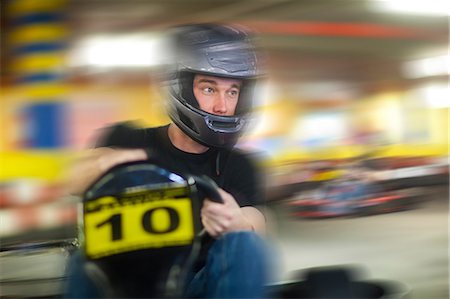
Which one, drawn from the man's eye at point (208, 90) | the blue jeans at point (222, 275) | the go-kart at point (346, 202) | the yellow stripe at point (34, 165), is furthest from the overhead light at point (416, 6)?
the yellow stripe at point (34, 165)

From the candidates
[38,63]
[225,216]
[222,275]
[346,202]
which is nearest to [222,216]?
[225,216]

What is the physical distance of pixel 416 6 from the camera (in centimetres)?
150

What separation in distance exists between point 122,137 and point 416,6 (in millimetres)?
745

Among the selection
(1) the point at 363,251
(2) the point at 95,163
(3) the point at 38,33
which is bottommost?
(1) the point at 363,251

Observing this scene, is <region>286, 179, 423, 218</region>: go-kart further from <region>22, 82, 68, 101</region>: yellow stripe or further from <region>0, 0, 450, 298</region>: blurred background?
<region>22, 82, 68, 101</region>: yellow stripe

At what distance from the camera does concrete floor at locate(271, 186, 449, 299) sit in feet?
4.35

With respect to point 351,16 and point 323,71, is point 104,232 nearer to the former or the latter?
point 323,71

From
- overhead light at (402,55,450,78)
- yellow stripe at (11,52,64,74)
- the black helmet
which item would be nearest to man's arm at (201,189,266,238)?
the black helmet

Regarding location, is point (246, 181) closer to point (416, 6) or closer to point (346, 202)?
point (346, 202)

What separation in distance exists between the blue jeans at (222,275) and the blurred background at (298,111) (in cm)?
5

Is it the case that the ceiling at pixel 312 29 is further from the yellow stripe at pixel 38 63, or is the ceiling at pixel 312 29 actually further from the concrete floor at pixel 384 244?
the concrete floor at pixel 384 244

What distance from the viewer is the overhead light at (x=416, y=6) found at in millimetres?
1467

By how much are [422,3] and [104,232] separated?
34.3 inches

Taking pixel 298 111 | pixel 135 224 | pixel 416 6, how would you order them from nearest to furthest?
1. pixel 135 224
2. pixel 298 111
3. pixel 416 6
